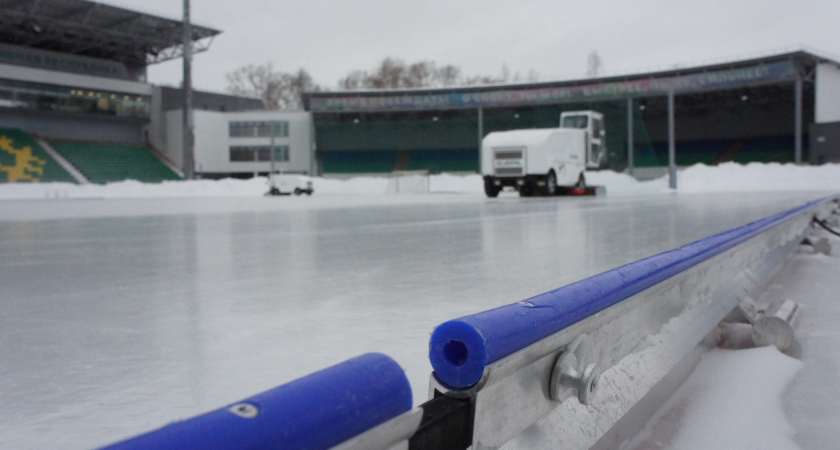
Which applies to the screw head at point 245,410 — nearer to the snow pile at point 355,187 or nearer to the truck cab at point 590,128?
the truck cab at point 590,128

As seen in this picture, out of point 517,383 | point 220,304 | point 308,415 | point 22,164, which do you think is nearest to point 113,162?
point 22,164

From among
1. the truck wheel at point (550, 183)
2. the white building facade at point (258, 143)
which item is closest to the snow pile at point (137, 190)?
the truck wheel at point (550, 183)

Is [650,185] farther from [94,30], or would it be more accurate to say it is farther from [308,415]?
[94,30]

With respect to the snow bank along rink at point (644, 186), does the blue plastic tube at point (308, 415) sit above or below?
below

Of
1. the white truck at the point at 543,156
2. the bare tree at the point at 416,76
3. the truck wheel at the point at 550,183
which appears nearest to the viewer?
the white truck at the point at 543,156

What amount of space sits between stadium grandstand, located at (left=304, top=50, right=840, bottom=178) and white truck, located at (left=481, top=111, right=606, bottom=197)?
1700cm

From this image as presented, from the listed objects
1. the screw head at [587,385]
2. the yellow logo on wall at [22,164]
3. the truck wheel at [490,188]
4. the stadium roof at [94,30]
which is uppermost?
the stadium roof at [94,30]

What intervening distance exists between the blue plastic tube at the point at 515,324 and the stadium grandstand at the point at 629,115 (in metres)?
37.4

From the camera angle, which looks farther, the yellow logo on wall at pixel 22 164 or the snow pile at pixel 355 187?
the yellow logo on wall at pixel 22 164

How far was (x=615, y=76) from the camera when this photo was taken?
45062 mm

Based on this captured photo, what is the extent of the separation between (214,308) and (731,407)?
205cm

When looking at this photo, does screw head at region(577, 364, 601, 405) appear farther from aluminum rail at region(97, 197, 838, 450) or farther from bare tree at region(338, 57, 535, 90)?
bare tree at region(338, 57, 535, 90)

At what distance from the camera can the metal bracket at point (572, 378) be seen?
125 centimetres

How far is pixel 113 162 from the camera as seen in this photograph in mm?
49094
